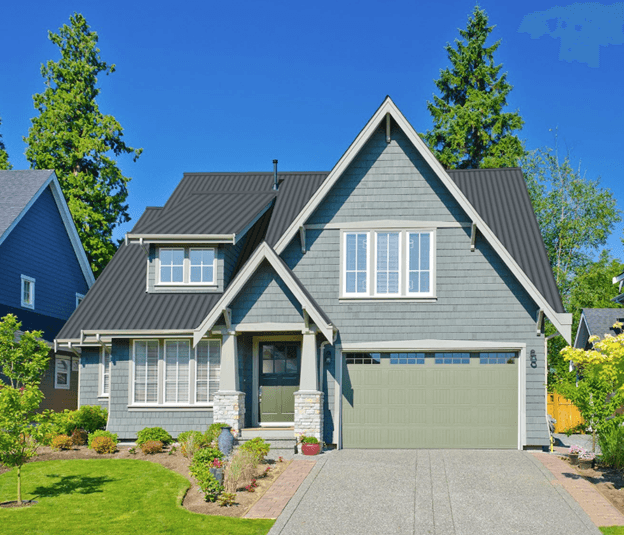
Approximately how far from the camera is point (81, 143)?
116ft

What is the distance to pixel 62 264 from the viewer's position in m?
30.2

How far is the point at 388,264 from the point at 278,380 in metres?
4.31

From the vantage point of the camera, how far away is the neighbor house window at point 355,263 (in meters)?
19.3

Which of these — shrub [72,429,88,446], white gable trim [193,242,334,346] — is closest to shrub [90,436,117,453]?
shrub [72,429,88,446]

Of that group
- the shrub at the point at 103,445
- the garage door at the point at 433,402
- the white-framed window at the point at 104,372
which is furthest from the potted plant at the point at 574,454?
the white-framed window at the point at 104,372

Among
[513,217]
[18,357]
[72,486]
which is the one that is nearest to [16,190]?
[18,357]

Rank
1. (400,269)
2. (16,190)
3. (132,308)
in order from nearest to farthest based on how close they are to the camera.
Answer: (400,269) → (132,308) → (16,190)

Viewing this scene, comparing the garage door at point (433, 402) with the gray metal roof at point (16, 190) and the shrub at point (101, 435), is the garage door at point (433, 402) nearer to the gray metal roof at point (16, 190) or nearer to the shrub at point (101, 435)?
the shrub at point (101, 435)

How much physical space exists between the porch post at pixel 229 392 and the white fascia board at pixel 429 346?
9.59 feet

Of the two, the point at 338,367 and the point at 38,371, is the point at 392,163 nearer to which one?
the point at 338,367

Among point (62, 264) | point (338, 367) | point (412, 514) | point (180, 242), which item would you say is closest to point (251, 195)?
point (180, 242)

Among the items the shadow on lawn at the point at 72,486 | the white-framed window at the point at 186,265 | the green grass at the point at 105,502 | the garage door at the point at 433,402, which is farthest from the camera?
the white-framed window at the point at 186,265

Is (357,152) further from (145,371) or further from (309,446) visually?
(145,371)

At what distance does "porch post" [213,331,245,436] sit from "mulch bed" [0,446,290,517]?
143cm
